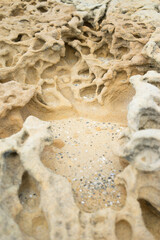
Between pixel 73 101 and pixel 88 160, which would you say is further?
pixel 73 101

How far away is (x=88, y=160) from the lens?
9.09 feet

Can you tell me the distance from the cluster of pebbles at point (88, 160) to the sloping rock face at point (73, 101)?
18cm

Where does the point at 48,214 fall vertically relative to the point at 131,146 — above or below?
below

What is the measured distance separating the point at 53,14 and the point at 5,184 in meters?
4.07

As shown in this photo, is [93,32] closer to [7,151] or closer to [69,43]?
[69,43]

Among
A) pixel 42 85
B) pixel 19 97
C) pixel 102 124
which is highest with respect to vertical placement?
pixel 19 97

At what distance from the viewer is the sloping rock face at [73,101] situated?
1823 millimetres

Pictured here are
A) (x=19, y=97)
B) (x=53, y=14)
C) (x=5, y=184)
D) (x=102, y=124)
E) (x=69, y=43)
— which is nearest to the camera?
(x=5, y=184)

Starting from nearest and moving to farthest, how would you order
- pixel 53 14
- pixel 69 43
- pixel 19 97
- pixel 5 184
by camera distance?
pixel 5 184 → pixel 19 97 → pixel 69 43 → pixel 53 14

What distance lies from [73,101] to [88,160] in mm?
1333

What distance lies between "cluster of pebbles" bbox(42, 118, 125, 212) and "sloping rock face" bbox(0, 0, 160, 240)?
0.58ft

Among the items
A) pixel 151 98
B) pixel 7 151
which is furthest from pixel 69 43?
pixel 7 151

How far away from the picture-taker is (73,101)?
3758 mm

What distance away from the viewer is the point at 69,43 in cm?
432
